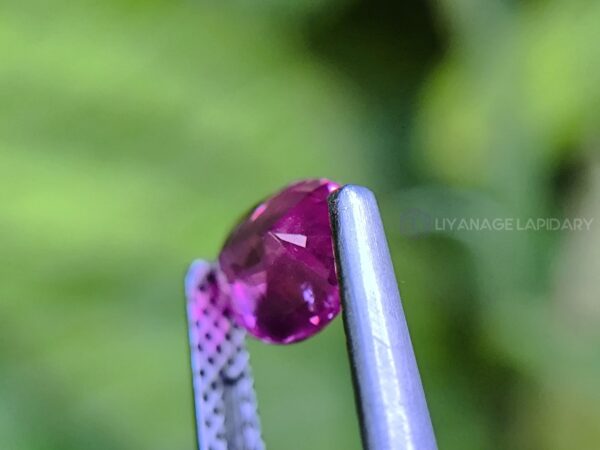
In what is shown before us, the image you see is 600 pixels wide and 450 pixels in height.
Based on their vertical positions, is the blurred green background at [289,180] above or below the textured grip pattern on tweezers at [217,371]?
above

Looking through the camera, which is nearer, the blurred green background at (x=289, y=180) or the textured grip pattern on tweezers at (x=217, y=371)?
the textured grip pattern on tweezers at (x=217, y=371)

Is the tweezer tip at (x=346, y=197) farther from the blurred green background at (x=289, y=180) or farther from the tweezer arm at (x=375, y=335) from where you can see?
the blurred green background at (x=289, y=180)

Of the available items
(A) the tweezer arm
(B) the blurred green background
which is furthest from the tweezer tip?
(B) the blurred green background

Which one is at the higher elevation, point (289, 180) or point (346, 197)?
point (289, 180)

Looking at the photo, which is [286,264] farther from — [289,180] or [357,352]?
[289,180]

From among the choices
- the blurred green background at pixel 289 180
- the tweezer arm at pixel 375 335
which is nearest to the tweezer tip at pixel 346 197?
the tweezer arm at pixel 375 335

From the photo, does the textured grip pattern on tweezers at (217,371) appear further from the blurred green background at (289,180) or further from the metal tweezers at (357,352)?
the blurred green background at (289,180)

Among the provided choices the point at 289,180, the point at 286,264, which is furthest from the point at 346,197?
the point at 289,180

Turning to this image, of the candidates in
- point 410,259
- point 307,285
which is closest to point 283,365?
point 410,259
